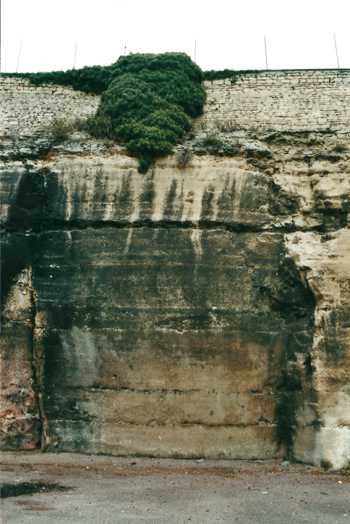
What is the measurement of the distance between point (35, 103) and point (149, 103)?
18.2 ft

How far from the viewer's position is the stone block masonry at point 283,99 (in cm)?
1151

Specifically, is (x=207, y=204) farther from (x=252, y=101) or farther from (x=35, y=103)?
(x=35, y=103)

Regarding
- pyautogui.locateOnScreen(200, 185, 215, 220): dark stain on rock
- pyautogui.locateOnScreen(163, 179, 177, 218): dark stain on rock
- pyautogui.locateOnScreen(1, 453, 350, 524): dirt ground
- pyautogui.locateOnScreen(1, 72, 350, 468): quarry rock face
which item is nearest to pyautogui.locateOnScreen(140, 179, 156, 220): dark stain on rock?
pyautogui.locateOnScreen(1, 72, 350, 468): quarry rock face

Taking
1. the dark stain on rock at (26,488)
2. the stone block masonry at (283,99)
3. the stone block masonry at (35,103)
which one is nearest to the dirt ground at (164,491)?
the dark stain on rock at (26,488)

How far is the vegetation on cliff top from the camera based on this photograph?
7145 millimetres

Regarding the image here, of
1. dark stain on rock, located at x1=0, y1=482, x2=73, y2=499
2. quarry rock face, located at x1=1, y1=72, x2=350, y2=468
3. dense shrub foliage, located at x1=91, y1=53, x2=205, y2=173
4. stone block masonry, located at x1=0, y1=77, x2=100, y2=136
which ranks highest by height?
stone block masonry, located at x1=0, y1=77, x2=100, y2=136

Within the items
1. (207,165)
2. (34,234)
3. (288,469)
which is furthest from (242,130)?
(288,469)

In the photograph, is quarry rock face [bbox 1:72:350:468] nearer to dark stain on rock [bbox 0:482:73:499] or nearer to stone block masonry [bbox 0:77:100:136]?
dark stain on rock [bbox 0:482:73:499]

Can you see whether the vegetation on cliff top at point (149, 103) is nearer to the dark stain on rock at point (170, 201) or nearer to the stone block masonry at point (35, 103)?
the dark stain on rock at point (170, 201)

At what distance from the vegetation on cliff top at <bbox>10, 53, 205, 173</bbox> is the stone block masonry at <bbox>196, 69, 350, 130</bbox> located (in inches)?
55.8

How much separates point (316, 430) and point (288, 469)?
0.74 m

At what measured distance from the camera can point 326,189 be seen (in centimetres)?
693

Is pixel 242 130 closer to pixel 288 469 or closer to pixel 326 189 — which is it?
pixel 326 189

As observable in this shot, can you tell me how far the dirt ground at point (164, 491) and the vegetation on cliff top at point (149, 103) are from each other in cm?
503
